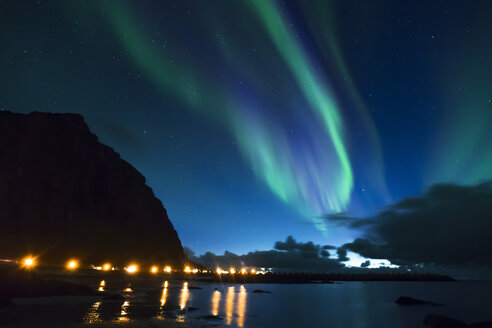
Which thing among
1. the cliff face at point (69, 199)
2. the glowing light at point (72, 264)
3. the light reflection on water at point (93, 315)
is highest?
the cliff face at point (69, 199)

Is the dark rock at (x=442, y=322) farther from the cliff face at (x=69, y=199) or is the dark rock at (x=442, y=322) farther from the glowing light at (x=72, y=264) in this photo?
the cliff face at (x=69, y=199)

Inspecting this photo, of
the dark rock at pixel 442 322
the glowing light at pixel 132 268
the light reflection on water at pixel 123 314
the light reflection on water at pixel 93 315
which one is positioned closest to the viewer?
the light reflection on water at pixel 93 315

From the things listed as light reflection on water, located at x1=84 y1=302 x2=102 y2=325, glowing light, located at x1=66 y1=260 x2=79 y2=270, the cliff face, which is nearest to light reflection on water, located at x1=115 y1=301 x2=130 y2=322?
light reflection on water, located at x1=84 y1=302 x2=102 y2=325

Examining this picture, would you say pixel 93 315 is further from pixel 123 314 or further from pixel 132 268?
pixel 132 268

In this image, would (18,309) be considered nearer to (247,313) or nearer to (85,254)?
(247,313)

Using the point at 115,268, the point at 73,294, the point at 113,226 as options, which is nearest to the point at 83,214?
the point at 113,226

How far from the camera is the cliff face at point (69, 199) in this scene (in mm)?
127062

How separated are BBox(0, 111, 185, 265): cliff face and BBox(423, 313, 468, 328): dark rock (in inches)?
4646

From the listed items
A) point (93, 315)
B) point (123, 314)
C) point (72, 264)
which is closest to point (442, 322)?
point (123, 314)

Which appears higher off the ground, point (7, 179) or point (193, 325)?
point (7, 179)

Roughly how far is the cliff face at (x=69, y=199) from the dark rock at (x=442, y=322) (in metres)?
118

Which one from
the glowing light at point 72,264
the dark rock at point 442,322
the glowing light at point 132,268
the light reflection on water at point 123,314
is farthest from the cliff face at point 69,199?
the dark rock at point 442,322

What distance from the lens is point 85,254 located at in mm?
137125

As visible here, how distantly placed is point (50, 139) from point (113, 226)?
1784 inches
